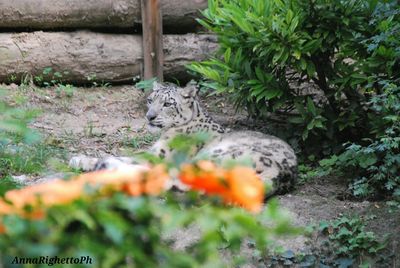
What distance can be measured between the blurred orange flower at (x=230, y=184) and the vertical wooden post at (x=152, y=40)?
6569 millimetres

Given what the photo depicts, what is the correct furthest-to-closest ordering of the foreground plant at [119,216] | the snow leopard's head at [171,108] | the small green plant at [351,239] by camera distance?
the snow leopard's head at [171,108] → the small green plant at [351,239] → the foreground plant at [119,216]

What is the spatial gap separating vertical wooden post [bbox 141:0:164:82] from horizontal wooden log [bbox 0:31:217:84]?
Answer: 0.48 feet

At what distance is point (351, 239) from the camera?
515 cm

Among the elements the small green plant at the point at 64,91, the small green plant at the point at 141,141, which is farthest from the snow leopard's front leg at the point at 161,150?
the small green plant at the point at 64,91

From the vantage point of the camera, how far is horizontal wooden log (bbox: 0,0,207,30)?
7898mm

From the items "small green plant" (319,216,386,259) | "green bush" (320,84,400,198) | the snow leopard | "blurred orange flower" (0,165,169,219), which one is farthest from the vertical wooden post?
"blurred orange flower" (0,165,169,219)

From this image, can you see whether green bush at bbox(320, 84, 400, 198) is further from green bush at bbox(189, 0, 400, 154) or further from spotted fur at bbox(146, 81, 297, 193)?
spotted fur at bbox(146, 81, 297, 193)

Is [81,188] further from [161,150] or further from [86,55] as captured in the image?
[86,55]

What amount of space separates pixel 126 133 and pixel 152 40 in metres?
1.35

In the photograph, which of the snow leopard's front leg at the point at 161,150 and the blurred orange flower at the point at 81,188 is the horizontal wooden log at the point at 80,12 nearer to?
the snow leopard's front leg at the point at 161,150

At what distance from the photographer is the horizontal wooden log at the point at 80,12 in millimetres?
7898

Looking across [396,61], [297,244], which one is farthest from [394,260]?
[396,61]

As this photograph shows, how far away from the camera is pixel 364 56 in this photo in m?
6.20

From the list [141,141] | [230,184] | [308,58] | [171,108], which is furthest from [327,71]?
[230,184]
